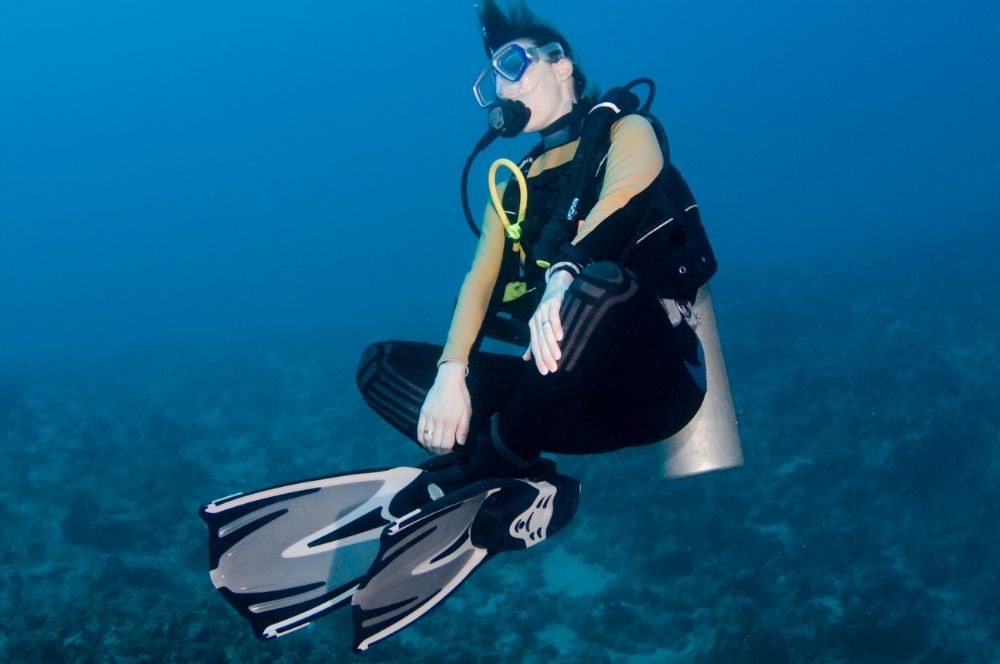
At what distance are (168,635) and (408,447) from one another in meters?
8.13

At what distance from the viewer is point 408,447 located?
15.1 m

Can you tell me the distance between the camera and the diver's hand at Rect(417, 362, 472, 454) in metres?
3.32

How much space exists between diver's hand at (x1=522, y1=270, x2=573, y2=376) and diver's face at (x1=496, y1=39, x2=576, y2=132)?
1.42m

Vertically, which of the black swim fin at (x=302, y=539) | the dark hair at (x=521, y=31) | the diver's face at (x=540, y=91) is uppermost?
the dark hair at (x=521, y=31)

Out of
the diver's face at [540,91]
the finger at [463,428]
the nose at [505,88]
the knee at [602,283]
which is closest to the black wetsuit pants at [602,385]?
the knee at [602,283]

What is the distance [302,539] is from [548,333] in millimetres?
1831

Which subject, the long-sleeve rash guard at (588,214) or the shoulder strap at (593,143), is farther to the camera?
the shoulder strap at (593,143)

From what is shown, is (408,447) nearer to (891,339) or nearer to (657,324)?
(891,339)

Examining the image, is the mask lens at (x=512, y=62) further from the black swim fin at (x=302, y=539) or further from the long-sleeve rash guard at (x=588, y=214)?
the black swim fin at (x=302, y=539)

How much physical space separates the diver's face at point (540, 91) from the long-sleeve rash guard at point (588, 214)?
7.7 inches

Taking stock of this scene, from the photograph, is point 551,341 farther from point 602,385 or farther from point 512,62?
point 512,62

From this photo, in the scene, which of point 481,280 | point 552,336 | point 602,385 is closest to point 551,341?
point 552,336

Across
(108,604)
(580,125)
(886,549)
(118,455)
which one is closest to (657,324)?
(580,125)

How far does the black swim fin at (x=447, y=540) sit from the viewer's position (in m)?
2.96
